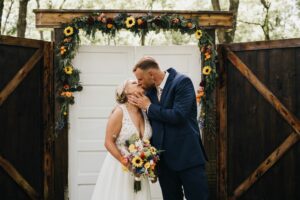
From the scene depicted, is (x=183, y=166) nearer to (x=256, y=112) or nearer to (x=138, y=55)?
(x=256, y=112)

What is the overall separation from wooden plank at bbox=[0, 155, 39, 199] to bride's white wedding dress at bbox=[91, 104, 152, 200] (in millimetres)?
1595

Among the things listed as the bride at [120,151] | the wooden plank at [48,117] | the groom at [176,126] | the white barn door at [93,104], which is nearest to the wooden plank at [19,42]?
the wooden plank at [48,117]

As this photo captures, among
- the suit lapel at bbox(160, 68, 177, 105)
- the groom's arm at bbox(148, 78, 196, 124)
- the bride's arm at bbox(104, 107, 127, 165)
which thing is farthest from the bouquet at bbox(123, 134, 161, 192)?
the suit lapel at bbox(160, 68, 177, 105)

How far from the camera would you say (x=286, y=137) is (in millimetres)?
5762

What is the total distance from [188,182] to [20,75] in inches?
102

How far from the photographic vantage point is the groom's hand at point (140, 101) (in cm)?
425

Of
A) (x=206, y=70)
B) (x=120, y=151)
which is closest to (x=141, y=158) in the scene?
(x=120, y=151)

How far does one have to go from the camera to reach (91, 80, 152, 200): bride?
4.39 m

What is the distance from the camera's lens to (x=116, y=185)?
4.41 metres

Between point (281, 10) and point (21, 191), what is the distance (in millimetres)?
13893

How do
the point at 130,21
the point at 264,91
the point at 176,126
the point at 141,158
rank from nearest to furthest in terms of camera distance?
the point at 141,158 → the point at 176,126 → the point at 264,91 → the point at 130,21

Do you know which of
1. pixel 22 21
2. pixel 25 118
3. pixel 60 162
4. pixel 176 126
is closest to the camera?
pixel 176 126

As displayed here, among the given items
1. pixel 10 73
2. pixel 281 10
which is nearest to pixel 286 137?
pixel 10 73

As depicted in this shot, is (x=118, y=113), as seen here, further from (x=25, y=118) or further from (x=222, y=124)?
(x=222, y=124)
